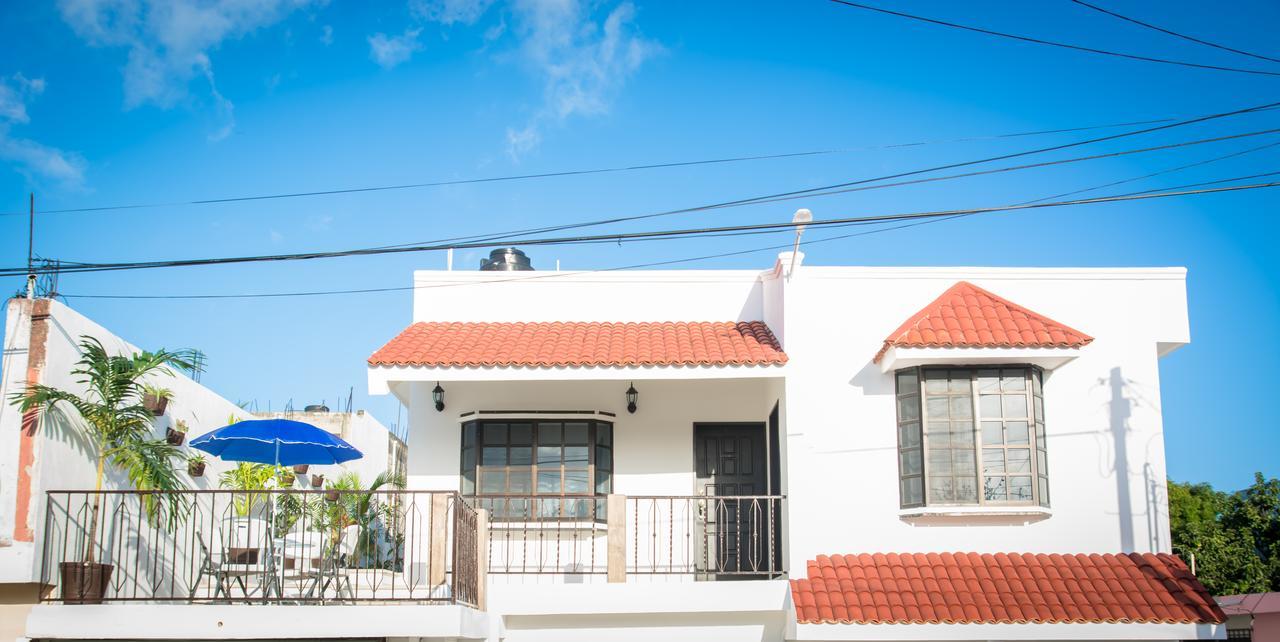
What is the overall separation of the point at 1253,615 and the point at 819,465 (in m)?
10.6

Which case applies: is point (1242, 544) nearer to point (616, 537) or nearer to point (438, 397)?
point (616, 537)

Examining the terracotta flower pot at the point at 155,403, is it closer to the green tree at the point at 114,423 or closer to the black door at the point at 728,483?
the green tree at the point at 114,423

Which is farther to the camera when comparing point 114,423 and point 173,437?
point 173,437

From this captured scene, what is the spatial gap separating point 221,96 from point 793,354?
8.26m

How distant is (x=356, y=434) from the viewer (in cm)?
2200

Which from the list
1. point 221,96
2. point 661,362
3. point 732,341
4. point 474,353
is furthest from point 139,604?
point 221,96

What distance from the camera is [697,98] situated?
14008 mm

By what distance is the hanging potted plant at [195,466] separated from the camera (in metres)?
13.2

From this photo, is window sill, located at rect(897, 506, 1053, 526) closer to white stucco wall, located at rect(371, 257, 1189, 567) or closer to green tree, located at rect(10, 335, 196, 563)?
white stucco wall, located at rect(371, 257, 1189, 567)

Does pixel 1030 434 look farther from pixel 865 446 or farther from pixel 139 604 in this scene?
pixel 139 604

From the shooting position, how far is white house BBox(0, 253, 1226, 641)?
10703 mm

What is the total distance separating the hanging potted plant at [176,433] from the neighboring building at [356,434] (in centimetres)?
675

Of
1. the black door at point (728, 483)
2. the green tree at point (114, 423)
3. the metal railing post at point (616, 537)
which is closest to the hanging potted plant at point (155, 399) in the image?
the green tree at point (114, 423)

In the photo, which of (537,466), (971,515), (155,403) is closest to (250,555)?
(155,403)
